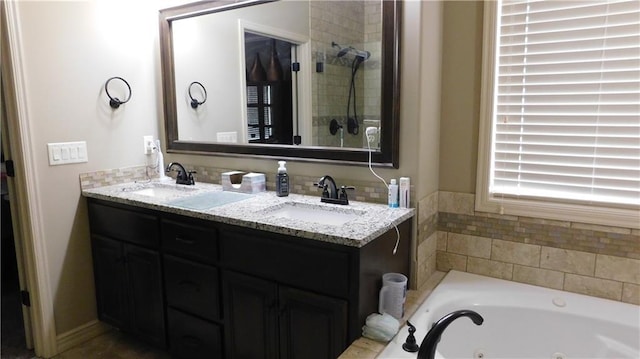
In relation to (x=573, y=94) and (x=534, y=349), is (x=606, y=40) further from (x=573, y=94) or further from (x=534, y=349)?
(x=534, y=349)

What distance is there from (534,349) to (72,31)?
9.61 feet

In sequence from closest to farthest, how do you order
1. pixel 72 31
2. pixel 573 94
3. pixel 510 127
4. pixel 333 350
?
pixel 333 350 < pixel 573 94 < pixel 510 127 < pixel 72 31

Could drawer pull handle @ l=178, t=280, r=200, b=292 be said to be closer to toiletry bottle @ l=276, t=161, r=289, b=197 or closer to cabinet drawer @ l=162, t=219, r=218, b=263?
cabinet drawer @ l=162, t=219, r=218, b=263

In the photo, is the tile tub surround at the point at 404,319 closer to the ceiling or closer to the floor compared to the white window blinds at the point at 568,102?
closer to the floor

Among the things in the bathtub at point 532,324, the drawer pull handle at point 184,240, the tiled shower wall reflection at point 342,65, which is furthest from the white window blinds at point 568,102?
the drawer pull handle at point 184,240

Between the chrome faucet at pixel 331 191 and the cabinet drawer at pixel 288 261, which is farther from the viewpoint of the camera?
the chrome faucet at pixel 331 191

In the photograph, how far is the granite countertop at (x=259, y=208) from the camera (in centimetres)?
166

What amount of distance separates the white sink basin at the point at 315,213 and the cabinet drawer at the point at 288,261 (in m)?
0.24

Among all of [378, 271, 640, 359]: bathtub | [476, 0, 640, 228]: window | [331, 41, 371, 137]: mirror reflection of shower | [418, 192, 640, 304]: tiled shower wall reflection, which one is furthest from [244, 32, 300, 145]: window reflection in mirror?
[378, 271, 640, 359]: bathtub

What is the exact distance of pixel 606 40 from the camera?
70.8 inches

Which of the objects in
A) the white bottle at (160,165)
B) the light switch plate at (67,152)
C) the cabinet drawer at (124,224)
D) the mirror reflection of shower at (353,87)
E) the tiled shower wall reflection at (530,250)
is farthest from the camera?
the white bottle at (160,165)

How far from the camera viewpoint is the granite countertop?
1658 mm

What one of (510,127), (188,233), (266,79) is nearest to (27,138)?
(188,233)

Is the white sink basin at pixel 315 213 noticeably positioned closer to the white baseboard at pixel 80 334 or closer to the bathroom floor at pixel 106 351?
the bathroom floor at pixel 106 351
